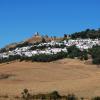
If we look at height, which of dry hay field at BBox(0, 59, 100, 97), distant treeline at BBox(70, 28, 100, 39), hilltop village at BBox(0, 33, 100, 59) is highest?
distant treeline at BBox(70, 28, 100, 39)

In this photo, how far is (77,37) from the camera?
16112 centimetres

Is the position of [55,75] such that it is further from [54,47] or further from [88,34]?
[88,34]

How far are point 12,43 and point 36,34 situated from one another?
52.4 feet

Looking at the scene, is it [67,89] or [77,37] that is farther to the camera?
[77,37]

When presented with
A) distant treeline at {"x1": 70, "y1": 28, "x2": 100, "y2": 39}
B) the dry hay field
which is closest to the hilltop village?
distant treeline at {"x1": 70, "y1": 28, "x2": 100, "y2": 39}

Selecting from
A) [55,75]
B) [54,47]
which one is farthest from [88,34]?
[55,75]

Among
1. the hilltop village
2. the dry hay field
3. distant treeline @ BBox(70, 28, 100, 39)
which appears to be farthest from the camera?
distant treeline @ BBox(70, 28, 100, 39)

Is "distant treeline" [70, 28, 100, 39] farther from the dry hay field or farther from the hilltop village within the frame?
the dry hay field

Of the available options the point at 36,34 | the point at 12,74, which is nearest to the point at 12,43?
the point at 36,34

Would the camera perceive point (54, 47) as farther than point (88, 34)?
No

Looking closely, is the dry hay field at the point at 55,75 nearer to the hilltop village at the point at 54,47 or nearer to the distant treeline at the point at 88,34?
the hilltop village at the point at 54,47

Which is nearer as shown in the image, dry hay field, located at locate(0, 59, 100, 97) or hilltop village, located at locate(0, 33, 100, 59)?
dry hay field, located at locate(0, 59, 100, 97)

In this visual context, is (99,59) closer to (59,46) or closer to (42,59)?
(42,59)

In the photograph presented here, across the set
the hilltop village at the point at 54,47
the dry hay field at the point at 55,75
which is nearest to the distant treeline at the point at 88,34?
the hilltop village at the point at 54,47
